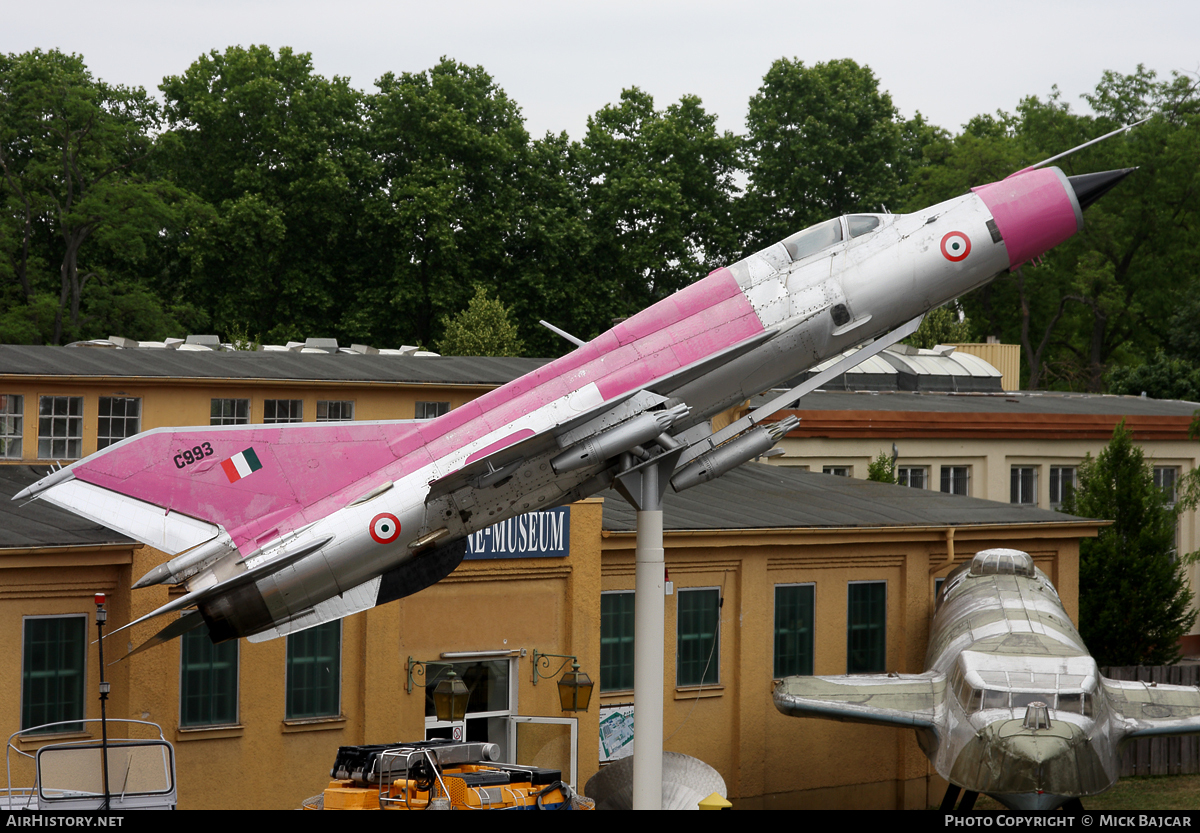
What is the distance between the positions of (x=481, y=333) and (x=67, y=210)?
20.2 meters

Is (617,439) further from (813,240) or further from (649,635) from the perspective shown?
(813,240)

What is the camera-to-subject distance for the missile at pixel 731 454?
1880cm

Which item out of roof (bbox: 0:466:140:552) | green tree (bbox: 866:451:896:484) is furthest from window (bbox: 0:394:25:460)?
green tree (bbox: 866:451:896:484)

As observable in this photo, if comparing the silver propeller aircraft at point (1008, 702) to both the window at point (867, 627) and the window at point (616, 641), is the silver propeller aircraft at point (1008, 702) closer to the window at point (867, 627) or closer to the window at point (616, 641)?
the window at point (867, 627)

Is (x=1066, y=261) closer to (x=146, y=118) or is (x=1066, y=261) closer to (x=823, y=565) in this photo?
(x=146, y=118)

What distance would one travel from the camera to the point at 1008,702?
2253cm

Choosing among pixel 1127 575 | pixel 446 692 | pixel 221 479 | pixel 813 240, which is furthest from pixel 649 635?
A: pixel 1127 575

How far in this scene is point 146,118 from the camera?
68.4m

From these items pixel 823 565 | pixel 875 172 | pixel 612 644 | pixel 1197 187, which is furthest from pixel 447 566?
pixel 1197 187

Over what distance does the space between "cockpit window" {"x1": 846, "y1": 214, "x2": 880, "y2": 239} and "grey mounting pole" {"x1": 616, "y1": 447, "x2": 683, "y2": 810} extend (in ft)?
13.3

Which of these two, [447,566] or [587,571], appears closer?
[447,566]

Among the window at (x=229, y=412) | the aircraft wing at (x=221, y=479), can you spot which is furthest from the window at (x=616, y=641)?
the window at (x=229, y=412)

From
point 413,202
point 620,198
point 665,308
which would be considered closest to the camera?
point 665,308

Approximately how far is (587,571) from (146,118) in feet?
173
